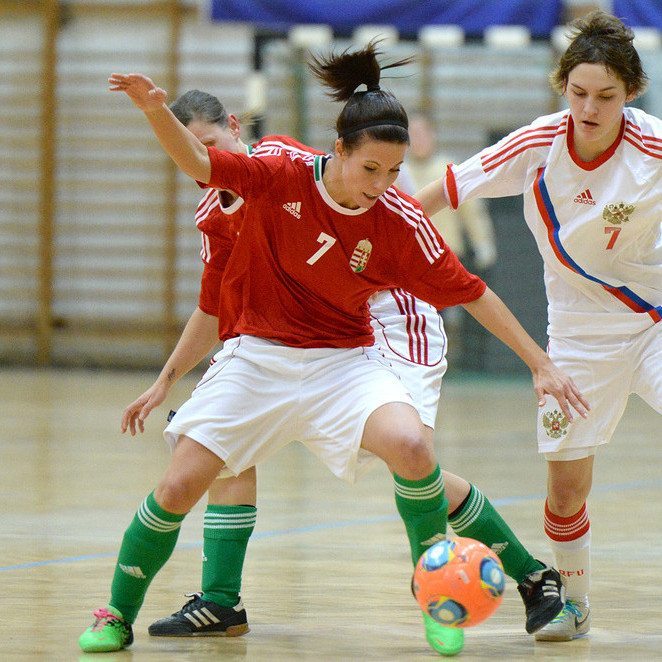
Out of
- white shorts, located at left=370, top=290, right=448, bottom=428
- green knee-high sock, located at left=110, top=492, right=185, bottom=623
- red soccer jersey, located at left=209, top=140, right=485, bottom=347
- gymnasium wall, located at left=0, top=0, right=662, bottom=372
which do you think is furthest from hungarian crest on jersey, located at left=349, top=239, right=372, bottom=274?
gymnasium wall, located at left=0, top=0, right=662, bottom=372

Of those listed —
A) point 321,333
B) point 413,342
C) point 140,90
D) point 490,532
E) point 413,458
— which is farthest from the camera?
point 413,342

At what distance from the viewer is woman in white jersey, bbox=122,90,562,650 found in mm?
3920

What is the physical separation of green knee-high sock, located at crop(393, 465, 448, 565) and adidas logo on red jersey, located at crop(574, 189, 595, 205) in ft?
2.89

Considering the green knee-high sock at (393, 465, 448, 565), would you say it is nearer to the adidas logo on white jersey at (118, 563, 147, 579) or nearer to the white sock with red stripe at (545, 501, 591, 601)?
the white sock with red stripe at (545, 501, 591, 601)

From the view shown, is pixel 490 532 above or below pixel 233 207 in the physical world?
below

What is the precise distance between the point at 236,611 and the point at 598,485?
3.41 m

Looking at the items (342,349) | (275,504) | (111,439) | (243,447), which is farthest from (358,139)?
(111,439)

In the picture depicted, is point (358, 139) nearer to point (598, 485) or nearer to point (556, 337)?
point (556, 337)

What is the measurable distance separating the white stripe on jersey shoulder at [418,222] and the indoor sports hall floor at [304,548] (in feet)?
3.47

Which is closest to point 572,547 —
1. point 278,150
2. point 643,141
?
point 643,141

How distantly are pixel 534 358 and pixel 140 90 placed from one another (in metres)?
1.24

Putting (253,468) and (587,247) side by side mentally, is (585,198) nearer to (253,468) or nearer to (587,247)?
(587,247)

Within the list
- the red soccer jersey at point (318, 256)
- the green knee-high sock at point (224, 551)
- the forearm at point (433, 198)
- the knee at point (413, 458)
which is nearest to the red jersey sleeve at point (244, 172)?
the red soccer jersey at point (318, 256)

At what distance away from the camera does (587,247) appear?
399cm
